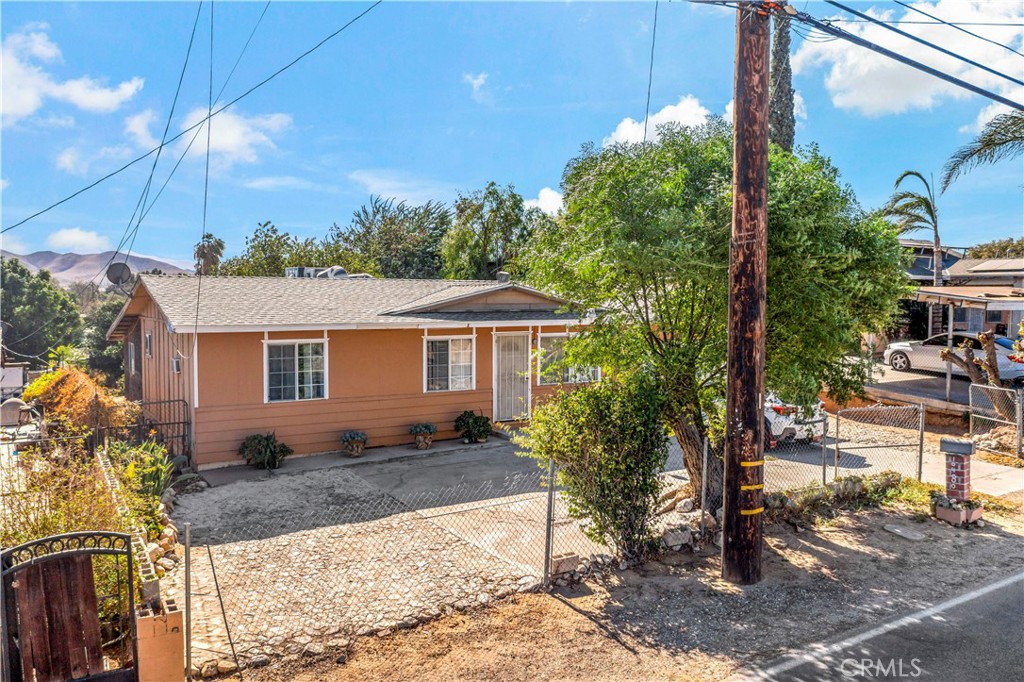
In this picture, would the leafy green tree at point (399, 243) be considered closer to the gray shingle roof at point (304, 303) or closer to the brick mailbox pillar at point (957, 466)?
the gray shingle roof at point (304, 303)

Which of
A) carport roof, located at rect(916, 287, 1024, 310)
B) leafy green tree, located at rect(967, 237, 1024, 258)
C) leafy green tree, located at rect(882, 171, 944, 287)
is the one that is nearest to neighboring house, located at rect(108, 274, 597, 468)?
carport roof, located at rect(916, 287, 1024, 310)

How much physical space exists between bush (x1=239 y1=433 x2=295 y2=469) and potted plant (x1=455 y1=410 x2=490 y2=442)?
3993 millimetres

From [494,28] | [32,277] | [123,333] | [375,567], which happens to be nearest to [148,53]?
[494,28]

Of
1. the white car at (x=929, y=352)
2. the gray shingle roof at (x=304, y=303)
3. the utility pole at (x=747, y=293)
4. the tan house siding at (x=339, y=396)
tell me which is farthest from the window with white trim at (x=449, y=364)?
the white car at (x=929, y=352)

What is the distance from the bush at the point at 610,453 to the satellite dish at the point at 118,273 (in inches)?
430

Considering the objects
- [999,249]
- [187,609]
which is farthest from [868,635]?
[999,249]

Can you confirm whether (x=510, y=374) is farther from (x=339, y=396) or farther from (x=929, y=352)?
(x=929, y=352)

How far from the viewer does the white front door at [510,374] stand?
51.7ft

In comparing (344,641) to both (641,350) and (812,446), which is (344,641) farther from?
(812,446)

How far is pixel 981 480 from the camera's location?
1177 centimetres

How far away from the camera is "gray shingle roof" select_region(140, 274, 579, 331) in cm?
1252

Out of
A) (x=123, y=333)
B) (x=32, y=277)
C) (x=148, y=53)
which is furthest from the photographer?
(x=32, y=277)

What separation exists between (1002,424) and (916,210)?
57.7ft

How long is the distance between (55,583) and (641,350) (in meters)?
6.45
